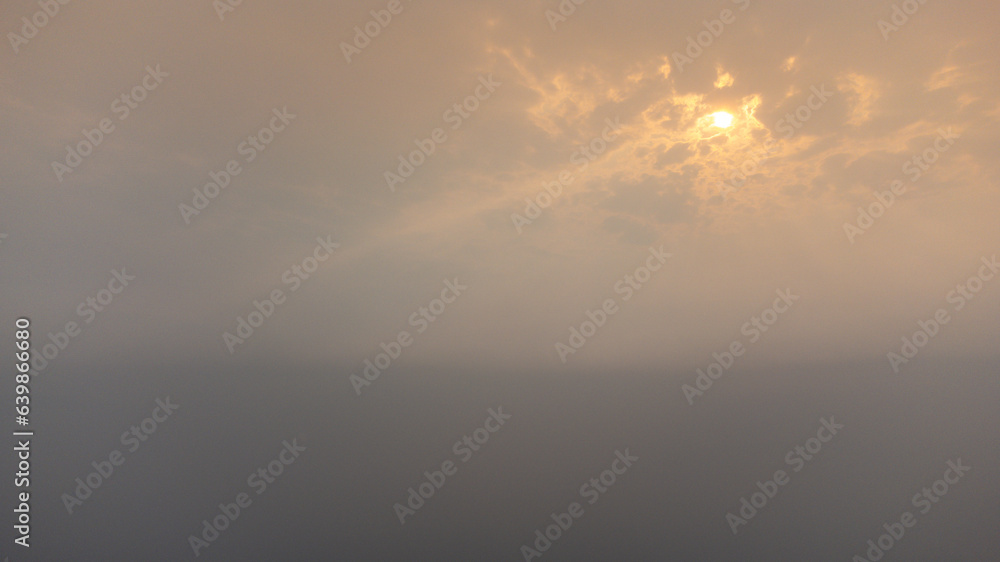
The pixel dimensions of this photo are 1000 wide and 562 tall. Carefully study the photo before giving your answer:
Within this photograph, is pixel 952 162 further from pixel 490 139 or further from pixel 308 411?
pixel 308 411

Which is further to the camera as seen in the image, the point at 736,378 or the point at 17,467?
the point at 736,378

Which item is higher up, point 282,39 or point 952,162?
point 952,162

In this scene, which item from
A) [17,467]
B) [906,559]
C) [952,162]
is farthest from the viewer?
[906,559]

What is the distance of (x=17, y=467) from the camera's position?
3.71 m

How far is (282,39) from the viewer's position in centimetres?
382

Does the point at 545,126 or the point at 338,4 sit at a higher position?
the point at 545,126

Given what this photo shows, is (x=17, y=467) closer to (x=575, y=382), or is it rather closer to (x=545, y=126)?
(x=575, y=382)

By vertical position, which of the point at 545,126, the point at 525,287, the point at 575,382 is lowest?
the point at 575,382

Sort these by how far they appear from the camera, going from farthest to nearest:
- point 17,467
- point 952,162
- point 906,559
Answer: point 906,559 → point 952,162 → point 17,467

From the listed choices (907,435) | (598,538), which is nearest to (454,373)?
(598,538)

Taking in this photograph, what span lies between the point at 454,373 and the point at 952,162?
468 centimetres

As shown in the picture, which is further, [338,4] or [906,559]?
[906,559]

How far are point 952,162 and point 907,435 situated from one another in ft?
8.05

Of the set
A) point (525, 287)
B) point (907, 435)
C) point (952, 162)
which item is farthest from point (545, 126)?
point (907, 435)
